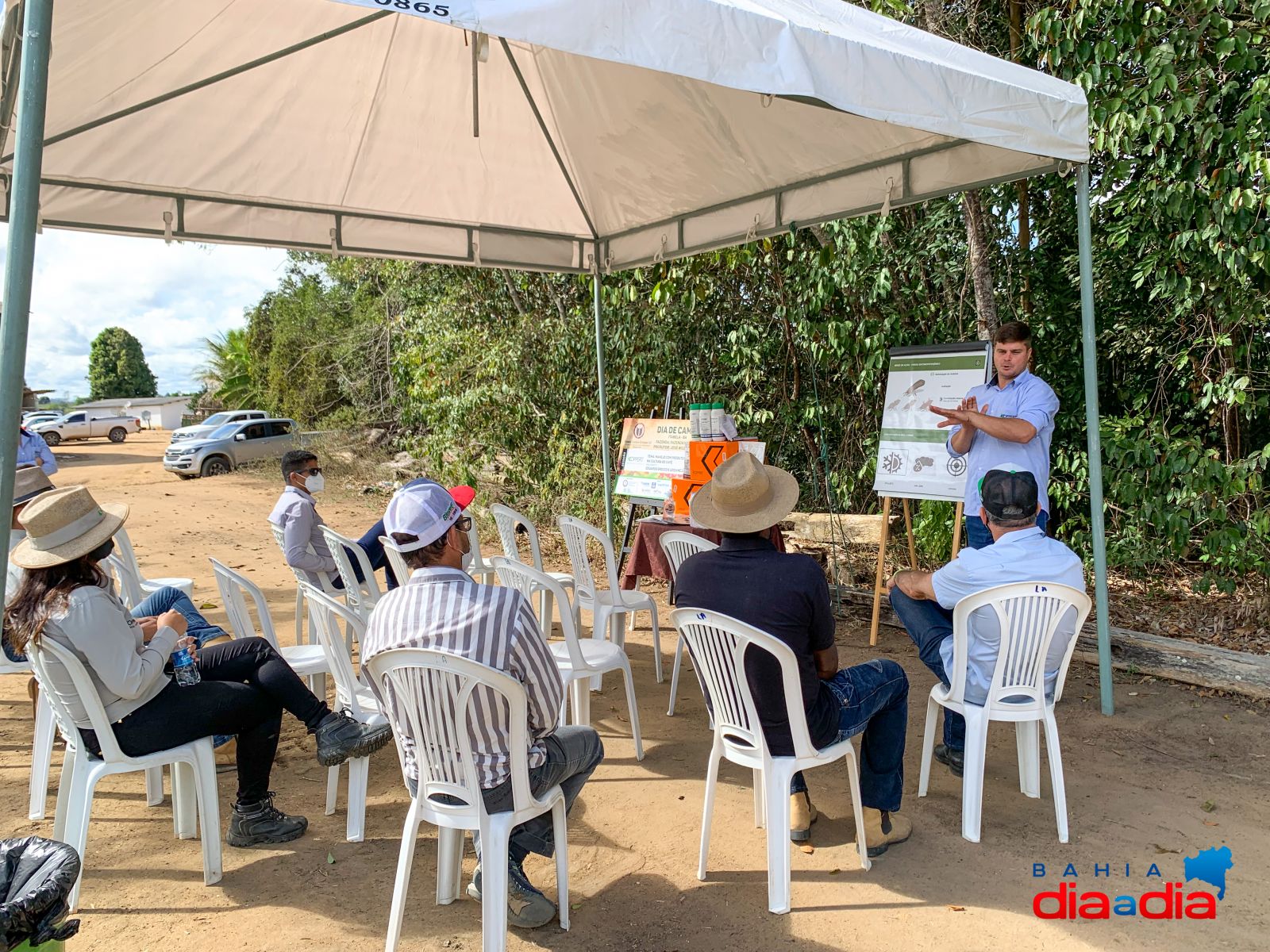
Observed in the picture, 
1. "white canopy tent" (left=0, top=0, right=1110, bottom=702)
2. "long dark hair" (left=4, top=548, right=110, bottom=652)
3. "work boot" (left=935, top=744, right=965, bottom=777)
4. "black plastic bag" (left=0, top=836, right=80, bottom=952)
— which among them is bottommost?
"work boot" (left=935, top=744, right=965, bottom=777)

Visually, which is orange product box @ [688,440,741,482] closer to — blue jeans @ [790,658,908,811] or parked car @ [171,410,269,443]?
blue jeans @ [790,658,908,811]

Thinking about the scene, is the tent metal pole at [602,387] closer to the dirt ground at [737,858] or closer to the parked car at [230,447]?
the dirt ground at [737,858]

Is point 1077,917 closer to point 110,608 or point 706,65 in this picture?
point 706,65

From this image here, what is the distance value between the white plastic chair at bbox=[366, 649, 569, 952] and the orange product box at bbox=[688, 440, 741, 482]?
364 centimetres

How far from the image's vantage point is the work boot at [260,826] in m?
Answer: 3.19

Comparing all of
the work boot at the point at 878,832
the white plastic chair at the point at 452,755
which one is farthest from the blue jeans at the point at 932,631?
the white plastic chair at the point at 452,755

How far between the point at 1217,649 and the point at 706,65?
416cm

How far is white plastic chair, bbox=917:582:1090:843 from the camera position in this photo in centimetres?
304

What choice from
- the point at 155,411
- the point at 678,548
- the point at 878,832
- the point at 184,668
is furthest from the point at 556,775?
the point at 155,411

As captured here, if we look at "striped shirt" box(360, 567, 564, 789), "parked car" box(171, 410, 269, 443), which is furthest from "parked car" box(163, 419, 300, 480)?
"striped shirt" box(360, 567, 564, 789)

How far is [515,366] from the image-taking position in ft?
31.9

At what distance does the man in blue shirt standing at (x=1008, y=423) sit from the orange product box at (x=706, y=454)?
5.63 ft

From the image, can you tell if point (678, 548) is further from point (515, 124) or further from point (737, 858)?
point (515, 124)

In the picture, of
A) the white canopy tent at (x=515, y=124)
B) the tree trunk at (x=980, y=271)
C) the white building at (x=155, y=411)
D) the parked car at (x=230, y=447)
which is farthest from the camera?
the white building at (x=155, y=411)
